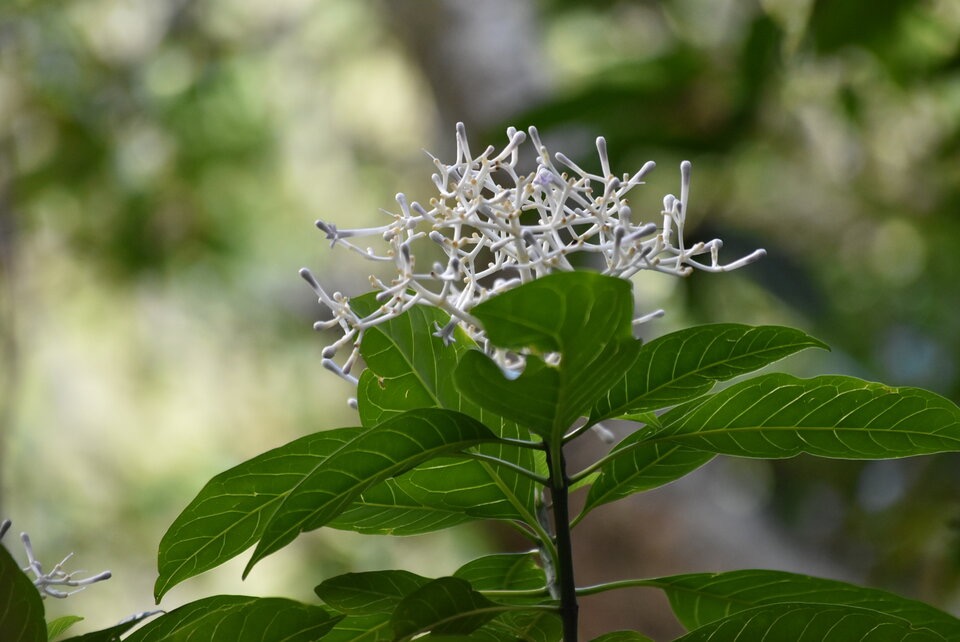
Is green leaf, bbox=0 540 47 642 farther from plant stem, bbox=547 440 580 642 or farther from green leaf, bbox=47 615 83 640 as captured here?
plant stem, bbox=547 440 580 642

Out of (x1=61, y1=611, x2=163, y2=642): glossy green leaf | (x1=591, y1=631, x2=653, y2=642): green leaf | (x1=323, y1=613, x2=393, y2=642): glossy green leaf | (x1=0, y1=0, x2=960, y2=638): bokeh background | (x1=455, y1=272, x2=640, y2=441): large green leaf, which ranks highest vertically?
(x1=0, y1=0, x2=960, y2=638): bokeh background

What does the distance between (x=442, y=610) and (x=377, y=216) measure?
349 centimetres

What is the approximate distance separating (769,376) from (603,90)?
130 centimetres

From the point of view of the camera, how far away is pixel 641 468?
55 cm

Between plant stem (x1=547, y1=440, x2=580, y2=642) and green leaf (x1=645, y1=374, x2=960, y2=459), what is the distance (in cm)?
6

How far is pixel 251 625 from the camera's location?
50cm

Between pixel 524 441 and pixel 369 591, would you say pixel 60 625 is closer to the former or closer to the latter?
pixel 369 591

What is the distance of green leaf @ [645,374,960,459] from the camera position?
499mm

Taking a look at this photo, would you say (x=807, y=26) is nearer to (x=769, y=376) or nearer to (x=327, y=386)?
(x=769, y=376)

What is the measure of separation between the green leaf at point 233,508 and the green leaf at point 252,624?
23 millimetres

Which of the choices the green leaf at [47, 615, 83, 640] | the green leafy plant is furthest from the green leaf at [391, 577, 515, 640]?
the green leaf at [47, 615, 83, 640]

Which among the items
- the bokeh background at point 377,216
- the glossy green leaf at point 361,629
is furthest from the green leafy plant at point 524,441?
the bokeh background at point 377,216

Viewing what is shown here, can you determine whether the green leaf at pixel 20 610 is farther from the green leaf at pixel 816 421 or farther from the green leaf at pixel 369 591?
the green leaf at pixel 816 421

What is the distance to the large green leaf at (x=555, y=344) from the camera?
39 centimetres
